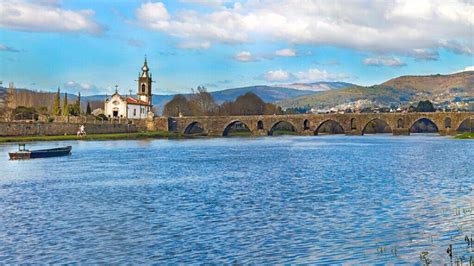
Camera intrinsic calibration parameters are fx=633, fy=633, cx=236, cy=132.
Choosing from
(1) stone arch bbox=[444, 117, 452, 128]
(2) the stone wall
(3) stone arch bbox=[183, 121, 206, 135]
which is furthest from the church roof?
(1) stone arch bbox=[444, 117, 452, 128]

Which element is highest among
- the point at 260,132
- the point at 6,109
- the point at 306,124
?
the point at 6,109

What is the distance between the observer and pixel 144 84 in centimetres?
16762

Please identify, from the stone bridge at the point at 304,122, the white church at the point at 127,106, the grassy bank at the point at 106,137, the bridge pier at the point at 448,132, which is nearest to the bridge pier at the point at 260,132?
the stone bridge at the point at 304,122

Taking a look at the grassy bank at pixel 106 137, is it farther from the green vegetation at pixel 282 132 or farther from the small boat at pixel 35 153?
the green vegetation at pixel 282 132

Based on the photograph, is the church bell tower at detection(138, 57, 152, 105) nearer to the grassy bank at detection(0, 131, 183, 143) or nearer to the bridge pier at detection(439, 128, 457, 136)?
the grassy bank at detection(0, 131, 183, 143)

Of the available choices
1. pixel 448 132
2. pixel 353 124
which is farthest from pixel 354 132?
pixel 448 132

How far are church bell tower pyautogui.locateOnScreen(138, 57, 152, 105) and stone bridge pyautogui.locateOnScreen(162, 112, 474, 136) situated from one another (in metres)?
13.0

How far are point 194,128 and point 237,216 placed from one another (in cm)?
15161

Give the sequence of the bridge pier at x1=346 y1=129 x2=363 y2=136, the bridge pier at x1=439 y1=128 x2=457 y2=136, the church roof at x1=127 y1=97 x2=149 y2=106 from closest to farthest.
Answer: the bridge pier at x1=439 y1=128 x2=457 y2=136 → the church roof at x1=127 y1=97 x2=149 y2=106 → the bridge pier at x1=346 y1=129 x2=363 y2=136

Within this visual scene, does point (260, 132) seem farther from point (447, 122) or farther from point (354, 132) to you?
point (447, 122)

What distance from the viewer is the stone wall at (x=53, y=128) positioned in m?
102

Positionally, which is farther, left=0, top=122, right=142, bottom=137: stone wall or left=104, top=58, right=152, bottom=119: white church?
left=104, top=58, right=152, bottom=119: white church

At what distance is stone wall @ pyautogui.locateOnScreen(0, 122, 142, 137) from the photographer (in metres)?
102

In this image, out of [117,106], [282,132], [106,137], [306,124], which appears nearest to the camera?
[106,137]
